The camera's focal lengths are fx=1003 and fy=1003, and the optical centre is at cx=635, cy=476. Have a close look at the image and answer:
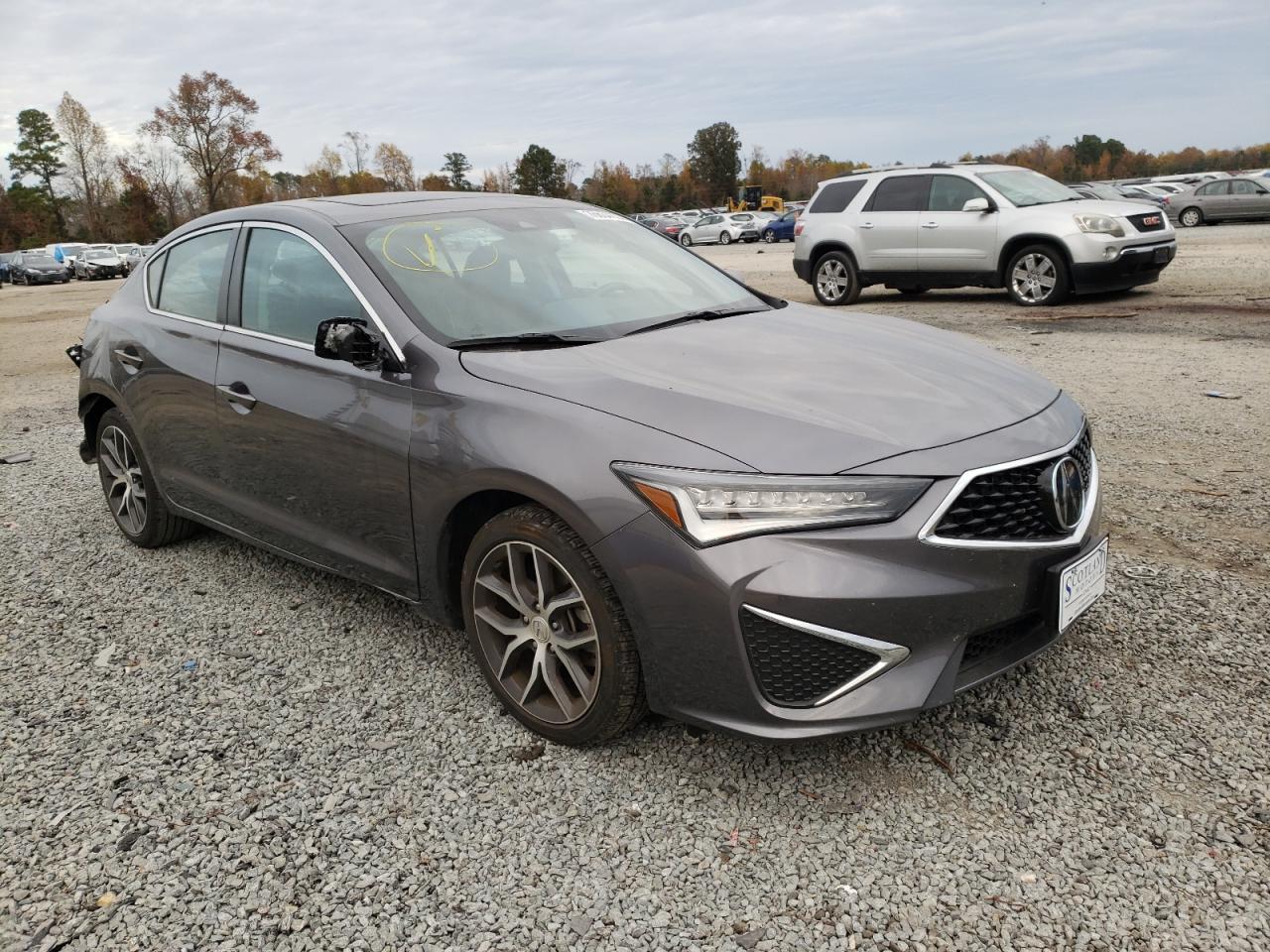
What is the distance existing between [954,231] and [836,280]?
6.14 feet

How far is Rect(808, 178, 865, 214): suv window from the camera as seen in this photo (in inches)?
554

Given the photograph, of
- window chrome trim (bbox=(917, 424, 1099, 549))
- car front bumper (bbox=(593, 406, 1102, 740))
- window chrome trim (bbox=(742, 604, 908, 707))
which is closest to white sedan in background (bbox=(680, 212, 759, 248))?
window chrome trim (bbox=(917, 424, 1099, 549))

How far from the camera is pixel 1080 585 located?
2.78m

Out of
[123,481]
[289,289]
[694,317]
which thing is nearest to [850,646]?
[694,317]

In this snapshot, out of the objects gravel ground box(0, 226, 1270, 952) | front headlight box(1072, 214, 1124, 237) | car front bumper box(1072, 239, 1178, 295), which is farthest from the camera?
car front bumper box(1072, 239, 1178, 295)

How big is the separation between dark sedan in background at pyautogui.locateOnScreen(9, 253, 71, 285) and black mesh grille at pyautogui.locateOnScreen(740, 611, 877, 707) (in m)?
54.3

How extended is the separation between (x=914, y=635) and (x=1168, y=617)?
170cm

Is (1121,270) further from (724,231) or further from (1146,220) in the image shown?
(724,231)

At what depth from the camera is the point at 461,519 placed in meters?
3.15

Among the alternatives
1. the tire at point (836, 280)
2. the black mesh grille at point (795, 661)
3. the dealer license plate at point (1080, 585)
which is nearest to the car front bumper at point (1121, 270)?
the tire at point (836, 280)

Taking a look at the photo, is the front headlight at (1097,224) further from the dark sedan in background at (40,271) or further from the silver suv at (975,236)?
the dark sedan in background at (40,271)

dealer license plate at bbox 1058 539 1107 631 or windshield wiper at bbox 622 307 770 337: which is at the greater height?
windshield wiper at bbox 622 307 770 337

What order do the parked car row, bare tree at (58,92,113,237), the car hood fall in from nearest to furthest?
the car hood → the parked car row → bare tree at (58,92,113,237)

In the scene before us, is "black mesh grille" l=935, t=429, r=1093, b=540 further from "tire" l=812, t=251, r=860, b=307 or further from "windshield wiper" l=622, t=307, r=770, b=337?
"tire" l=812, t=251, r=860, b=307
